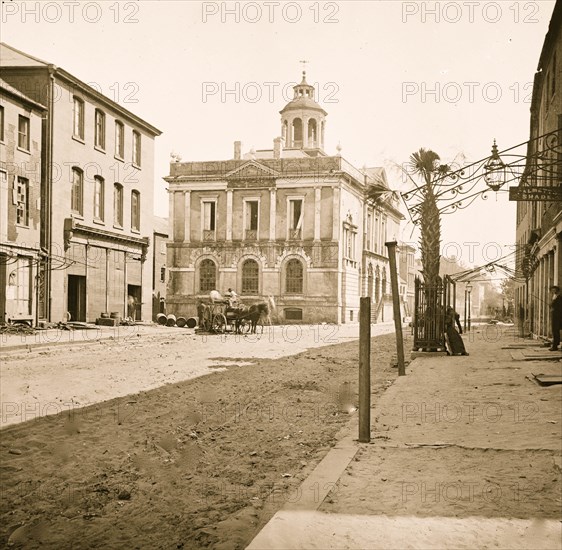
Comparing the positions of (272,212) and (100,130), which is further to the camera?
(272,212)

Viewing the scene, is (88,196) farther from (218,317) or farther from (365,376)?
(365,376)

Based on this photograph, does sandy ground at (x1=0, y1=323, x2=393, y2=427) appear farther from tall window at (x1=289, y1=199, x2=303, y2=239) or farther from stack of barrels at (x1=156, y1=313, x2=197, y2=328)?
tall window at (x1=289, y1=199, x2=303, y2=239)

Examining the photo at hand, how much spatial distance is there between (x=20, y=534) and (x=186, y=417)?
354cm

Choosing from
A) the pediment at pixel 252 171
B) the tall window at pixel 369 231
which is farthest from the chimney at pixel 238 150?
the tall window at pixel 369 231

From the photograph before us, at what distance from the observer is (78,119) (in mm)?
26375

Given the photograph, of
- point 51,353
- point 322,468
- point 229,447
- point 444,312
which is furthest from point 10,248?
point 322,468


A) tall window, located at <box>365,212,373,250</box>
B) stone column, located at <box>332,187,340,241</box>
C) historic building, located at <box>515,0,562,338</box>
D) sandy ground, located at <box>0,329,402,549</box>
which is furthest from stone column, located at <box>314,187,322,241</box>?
sandy ground, located at <box>0,329,402,549</box>

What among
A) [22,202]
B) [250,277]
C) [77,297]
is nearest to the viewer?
[22,202]

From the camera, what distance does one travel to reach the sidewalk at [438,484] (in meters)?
3.81

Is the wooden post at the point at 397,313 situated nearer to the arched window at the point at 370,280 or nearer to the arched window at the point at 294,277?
the arched window at the point at 294,277

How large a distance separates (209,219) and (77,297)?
2280cm

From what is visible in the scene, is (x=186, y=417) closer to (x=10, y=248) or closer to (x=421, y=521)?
(x=421, y=521)

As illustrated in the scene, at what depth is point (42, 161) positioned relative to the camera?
24.1 metres

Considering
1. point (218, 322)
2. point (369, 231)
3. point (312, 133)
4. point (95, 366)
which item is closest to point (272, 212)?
point (369, 231)
